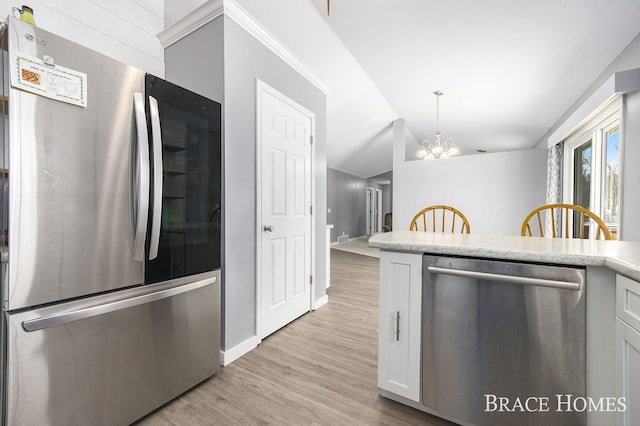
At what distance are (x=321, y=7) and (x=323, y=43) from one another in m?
0.49

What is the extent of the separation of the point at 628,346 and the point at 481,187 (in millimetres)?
4488

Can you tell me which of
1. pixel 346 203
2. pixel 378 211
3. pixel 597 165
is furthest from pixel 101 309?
pixel 378 211

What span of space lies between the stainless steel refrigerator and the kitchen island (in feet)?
3.76

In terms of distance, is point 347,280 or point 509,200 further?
point 509,200

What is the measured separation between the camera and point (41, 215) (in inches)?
39.5

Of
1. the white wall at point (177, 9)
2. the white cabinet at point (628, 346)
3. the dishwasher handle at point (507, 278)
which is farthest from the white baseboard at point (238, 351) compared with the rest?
the white wall at point (177, 9)

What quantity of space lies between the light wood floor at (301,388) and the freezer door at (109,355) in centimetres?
16

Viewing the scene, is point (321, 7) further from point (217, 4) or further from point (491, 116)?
point (491, 116)

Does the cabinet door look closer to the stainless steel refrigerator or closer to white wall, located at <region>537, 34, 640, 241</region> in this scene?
white wall, located at <region>537, 34, 640, 241</region>

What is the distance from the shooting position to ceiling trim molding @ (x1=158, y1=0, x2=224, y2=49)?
186 cm

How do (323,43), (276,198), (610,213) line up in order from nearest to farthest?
(276,198) < (610,213) < (323,43)

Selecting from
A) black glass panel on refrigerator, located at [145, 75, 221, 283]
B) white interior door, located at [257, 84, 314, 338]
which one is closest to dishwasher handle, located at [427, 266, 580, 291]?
black glass panel on refrigerator, located at [145, 75, 221, 283]

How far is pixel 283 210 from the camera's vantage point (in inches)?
96.4

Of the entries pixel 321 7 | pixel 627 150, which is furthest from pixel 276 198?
pixel 627 150
